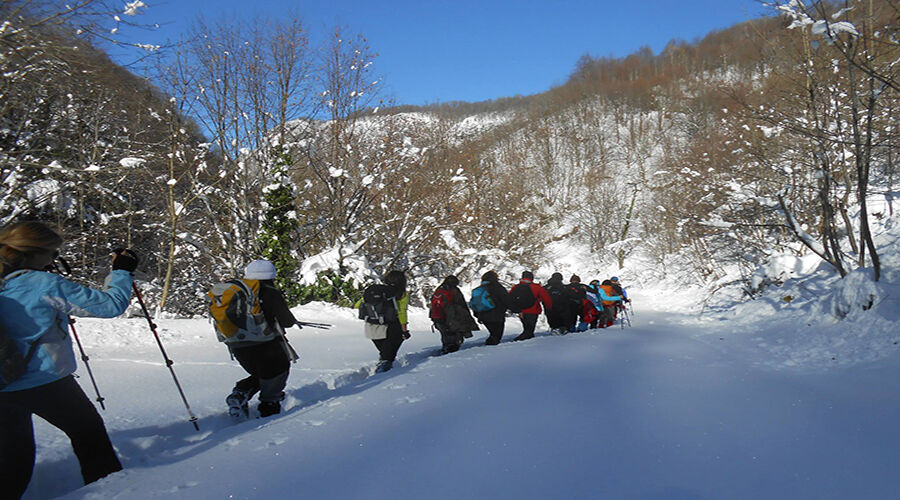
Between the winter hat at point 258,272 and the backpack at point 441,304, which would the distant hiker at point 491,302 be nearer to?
the backpack at point 441,304

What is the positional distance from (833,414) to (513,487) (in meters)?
3.20

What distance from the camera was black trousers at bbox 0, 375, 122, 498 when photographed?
2635mm

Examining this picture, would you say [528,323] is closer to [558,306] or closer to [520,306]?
[520,306]

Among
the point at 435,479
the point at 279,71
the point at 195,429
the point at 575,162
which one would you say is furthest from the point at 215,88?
the point at 575,162

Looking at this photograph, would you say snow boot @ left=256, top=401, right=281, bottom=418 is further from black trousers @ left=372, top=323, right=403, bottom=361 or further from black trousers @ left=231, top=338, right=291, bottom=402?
black trousers @ left=372, top=323, right=403, bottom=361

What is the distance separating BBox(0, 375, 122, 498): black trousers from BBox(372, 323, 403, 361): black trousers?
409 cm

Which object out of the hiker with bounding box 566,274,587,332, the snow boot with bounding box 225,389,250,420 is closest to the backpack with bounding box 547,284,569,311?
the hiker with bounding box 566,274,587,332

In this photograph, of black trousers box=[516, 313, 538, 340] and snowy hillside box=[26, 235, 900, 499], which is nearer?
snowy hillside box=[26, 235, 900, 499]

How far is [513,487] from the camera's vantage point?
2619 mm

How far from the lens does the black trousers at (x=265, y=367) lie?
15.2ft

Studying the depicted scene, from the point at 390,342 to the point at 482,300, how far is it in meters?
2.92

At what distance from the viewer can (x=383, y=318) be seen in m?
6.92

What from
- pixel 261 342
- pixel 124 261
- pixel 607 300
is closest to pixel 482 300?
pixel 261 342

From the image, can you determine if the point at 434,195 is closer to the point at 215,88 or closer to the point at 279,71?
the point at 279,71
